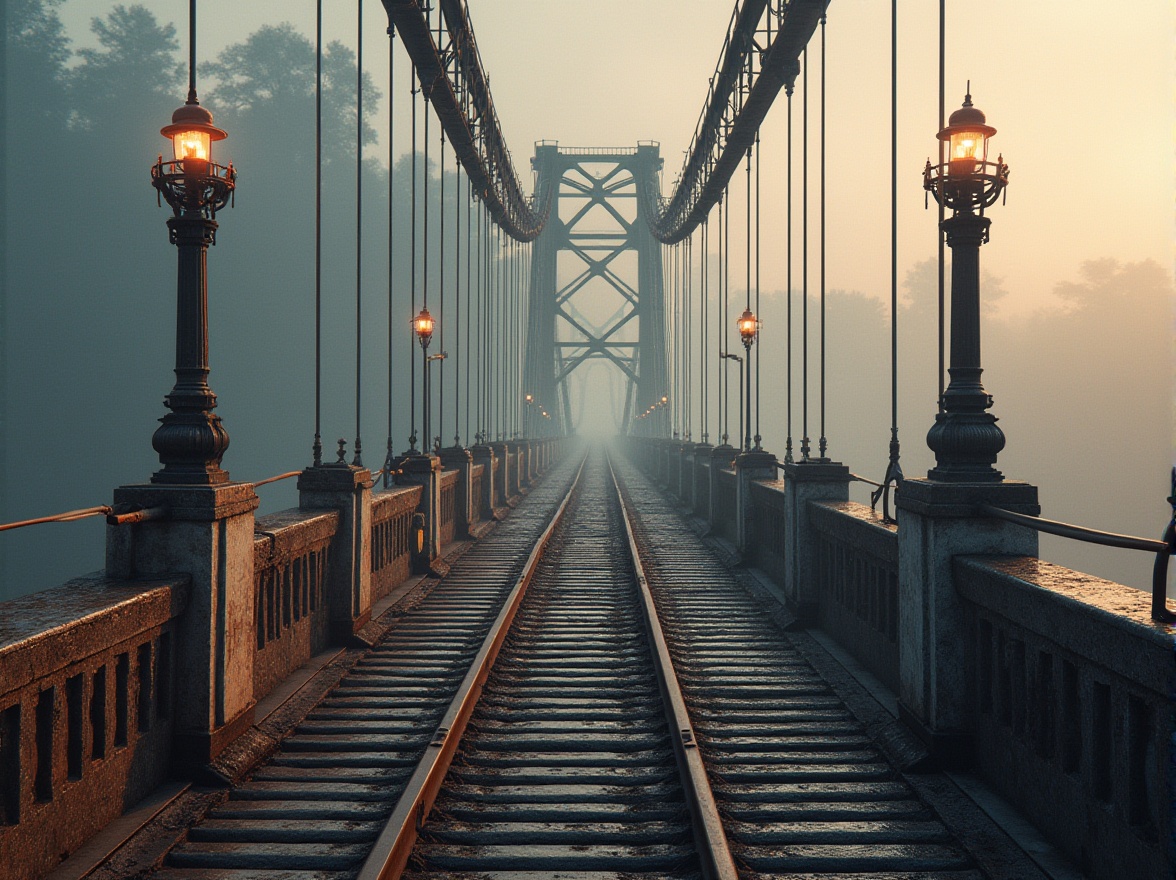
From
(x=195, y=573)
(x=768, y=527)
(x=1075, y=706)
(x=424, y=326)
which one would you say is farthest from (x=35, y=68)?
(x=1075, y=706)

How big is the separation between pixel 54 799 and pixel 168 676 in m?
1.27

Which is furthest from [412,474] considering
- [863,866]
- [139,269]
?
[139,269]

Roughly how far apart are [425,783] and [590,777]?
0.99m

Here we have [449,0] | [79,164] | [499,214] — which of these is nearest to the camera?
[449,0]

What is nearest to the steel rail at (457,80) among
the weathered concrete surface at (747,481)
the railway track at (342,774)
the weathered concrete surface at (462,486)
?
the weathered concrete surface at (462,486)

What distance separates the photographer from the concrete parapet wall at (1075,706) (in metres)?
3.72

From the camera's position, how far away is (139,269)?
2852 inches

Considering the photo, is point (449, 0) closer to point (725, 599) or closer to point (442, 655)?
point (725, 599)

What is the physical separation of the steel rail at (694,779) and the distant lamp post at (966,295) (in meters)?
2.08

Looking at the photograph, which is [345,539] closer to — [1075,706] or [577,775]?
[577,775]

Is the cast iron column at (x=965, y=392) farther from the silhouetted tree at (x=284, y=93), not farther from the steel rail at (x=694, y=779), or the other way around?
the silhouetted tree at (x=284, y=93)

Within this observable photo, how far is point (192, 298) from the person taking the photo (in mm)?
5941

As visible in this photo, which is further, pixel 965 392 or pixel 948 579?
pixel 965 392

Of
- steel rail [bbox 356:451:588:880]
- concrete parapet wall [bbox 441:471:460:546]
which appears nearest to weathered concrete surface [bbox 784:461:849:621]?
steel rail [bbox 356:451:588:880]
